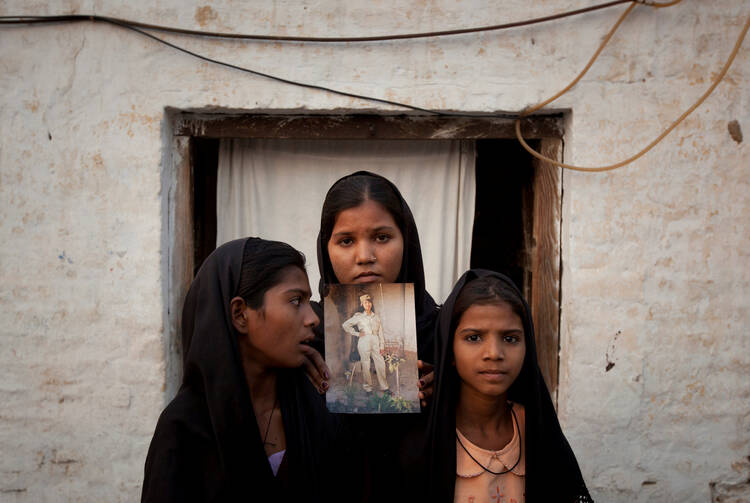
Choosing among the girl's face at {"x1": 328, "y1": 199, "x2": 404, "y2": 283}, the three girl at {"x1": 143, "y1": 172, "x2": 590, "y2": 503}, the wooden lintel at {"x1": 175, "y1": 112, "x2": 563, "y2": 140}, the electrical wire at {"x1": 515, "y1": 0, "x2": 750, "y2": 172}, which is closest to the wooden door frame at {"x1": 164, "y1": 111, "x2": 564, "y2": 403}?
the wooden lintel at {"x1": 175, "y1": 112, "x2": 563, "y2": 140}

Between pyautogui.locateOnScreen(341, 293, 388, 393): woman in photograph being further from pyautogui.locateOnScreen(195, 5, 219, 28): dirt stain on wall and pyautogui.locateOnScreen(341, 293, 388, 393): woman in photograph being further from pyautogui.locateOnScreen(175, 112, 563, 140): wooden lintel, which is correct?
pyautogui.locateOnScreen(195, 5, 219, 28): dirt stain on wall

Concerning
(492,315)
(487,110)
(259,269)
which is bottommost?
(492,315)

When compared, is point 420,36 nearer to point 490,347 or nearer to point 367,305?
point 367,305

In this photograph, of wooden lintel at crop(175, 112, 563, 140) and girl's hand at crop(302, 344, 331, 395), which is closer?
girl's hand at crop(302, 344, 331, 395)

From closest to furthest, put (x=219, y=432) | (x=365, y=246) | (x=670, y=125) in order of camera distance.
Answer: (x=219, y=432), (x=365, y=246), (x=670, y=125)

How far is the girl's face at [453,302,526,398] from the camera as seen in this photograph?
1.97 m

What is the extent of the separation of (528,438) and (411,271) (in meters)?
0.82

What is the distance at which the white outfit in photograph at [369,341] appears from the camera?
2.01m

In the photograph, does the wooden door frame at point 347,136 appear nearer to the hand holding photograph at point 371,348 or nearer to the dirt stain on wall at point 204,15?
the dirt stain on wall at point 204,15

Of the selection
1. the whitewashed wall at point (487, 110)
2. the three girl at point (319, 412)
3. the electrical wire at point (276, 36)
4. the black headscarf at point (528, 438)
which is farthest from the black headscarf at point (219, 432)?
the electrical wire at point (276, 36)

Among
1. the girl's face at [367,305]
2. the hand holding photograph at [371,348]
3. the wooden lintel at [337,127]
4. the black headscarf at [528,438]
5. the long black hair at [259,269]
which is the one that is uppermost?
the wooden lintel at [337,127]

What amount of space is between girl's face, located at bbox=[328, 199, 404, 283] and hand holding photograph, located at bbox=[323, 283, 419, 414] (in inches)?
7.5

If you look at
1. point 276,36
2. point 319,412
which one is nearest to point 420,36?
point 276,36

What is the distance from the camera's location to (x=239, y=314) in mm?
1872
